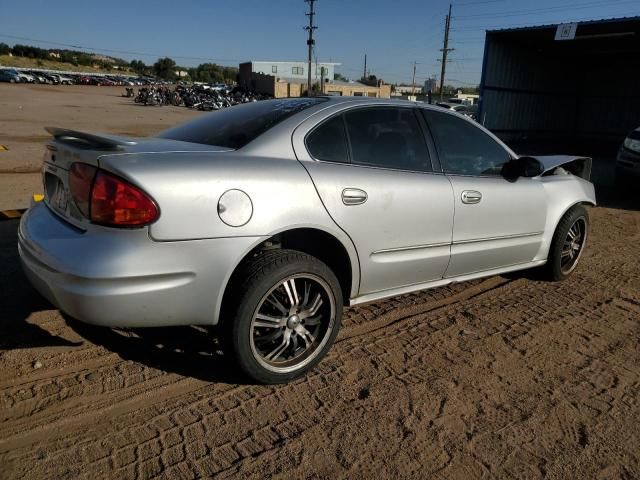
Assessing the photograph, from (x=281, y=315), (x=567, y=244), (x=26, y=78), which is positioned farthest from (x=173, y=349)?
(x=26, y=78)

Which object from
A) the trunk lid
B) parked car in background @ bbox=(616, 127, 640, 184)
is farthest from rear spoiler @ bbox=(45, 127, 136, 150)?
parked car in background @ bbox=(616, 127, 640, 184)

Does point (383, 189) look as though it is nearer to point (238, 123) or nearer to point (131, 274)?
point (238, 123)

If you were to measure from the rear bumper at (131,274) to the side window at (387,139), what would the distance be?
3.39ft

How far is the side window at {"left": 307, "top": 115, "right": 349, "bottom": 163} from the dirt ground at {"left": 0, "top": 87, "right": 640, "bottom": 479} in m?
1.23

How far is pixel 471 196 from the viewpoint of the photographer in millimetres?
3488

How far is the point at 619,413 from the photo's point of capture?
2.62 metres

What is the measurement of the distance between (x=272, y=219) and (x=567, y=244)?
3167 millimetres

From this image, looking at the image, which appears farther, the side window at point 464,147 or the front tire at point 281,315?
the side window at point 464,147

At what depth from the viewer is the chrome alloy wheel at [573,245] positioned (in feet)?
14.8

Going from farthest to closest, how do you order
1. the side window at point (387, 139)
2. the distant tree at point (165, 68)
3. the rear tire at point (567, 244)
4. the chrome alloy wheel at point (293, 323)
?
the distant tree at point (165, 68) < the rear tire at point (567, 244) < the side window at point (387, 139) < the chrome alloy wheel at point (293, 323)

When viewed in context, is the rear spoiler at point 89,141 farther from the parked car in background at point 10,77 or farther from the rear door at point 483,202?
the parked car in background at point 10,77

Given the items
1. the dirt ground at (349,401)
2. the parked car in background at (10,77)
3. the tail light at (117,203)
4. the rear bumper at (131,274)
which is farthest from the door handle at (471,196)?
the parked car in background at (10,77)

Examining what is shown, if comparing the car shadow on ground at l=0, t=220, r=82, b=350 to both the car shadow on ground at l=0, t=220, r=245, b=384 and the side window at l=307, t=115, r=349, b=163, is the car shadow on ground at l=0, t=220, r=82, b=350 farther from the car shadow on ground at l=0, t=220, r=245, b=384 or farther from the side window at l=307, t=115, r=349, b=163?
the side window at l=307, t=115, r=349, b=163

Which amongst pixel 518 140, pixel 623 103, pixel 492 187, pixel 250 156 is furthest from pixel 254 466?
pixel 623 103
